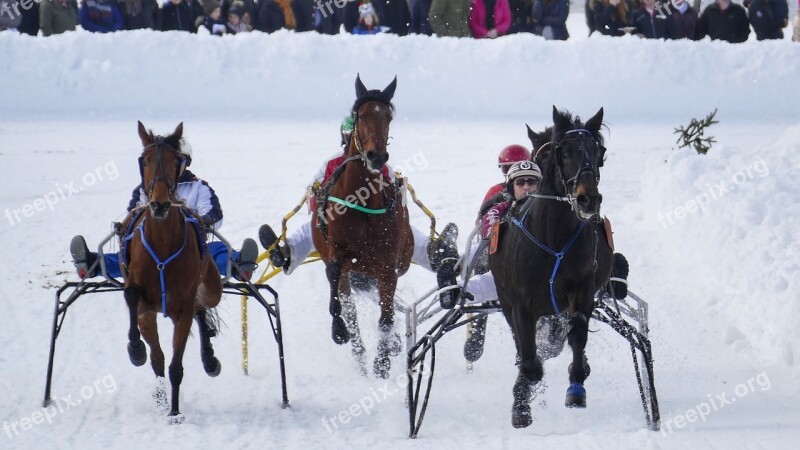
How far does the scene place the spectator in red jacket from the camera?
20297 millimetres

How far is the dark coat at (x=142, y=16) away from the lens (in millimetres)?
20328

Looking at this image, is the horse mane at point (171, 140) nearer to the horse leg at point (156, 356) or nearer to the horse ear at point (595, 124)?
the horse leg at point (156, 356)

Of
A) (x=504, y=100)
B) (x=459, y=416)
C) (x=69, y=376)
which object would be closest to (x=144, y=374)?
(x=69, y=376)

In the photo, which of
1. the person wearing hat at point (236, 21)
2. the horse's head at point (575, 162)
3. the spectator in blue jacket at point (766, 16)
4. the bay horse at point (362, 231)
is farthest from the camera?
the spectator in blue jacket at point (766, 16)

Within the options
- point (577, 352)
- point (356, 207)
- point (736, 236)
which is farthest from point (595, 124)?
point (736, 236)

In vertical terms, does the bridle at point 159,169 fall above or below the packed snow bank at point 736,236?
above

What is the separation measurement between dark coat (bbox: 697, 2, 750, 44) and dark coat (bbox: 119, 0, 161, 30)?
31.3ft

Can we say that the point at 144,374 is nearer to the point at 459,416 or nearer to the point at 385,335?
the point at 385,335

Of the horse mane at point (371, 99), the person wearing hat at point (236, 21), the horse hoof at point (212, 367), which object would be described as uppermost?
the person wearing hat at point (236, 21)

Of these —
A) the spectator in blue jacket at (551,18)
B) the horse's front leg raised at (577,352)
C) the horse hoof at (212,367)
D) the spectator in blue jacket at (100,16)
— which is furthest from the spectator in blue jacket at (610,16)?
the horse's front leg raised at (577,352)

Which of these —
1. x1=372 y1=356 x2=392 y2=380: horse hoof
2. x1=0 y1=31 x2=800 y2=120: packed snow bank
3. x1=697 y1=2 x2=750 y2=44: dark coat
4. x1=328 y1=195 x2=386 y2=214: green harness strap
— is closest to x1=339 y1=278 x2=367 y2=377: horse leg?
x1=372 y1=356 x2=392 y2=380: horse hoof

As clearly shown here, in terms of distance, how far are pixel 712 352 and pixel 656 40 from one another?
11.5m

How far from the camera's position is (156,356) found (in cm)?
855

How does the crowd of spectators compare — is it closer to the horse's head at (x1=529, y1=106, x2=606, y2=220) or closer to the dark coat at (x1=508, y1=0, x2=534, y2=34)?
the dark coat at (x1=508, y1=0, x2=534, y2=34)
